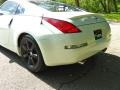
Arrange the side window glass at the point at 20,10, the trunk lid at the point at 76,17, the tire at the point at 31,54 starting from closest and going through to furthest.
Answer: the trunk lid at the point at 76,17 → the tire at the point at 31,54 → the side window glass at the point at 20,10

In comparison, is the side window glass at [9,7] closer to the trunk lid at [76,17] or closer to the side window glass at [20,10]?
the side window glass at [20,10]

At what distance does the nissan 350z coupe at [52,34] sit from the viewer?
4301 millimetres

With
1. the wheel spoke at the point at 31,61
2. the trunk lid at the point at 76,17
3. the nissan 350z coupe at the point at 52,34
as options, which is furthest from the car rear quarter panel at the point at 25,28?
the wheel spoke at the point at 31,61

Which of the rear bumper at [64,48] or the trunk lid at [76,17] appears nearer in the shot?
the rear bumper at [64,48]

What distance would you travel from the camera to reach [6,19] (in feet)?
18.2

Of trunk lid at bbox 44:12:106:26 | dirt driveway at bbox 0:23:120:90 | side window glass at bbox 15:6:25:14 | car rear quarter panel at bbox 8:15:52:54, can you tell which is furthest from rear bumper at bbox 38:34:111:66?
side window glass at bbox 15:6:25:14

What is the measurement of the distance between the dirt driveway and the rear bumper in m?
0.40

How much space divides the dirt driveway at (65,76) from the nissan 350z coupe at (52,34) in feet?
0.83

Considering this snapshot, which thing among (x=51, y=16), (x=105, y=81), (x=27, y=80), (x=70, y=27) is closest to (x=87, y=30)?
(x=70, y=27)

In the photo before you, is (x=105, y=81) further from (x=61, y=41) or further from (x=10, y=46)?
(x=10, y=46)

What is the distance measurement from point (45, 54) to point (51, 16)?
70cm

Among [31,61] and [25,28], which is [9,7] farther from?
[31,61]

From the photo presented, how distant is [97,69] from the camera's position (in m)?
5.12

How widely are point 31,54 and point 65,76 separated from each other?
0.81m
